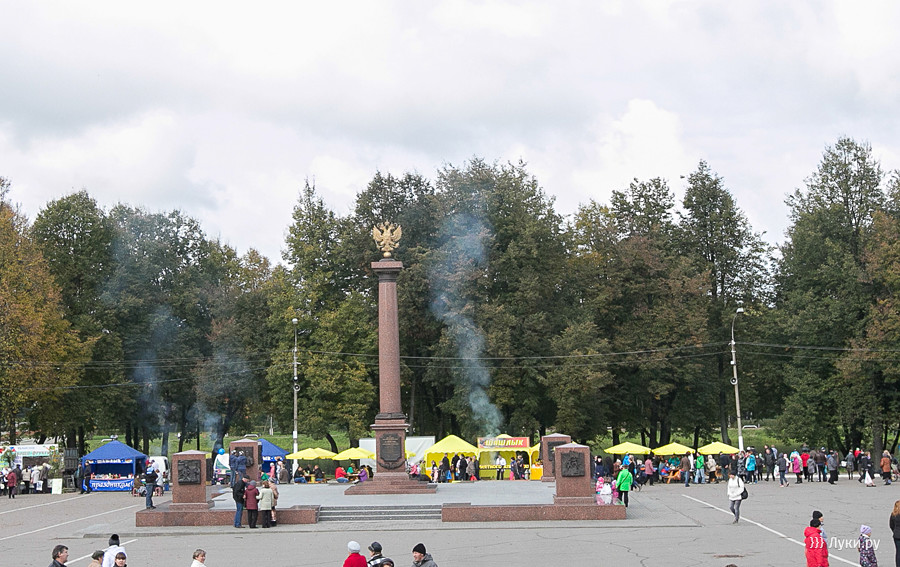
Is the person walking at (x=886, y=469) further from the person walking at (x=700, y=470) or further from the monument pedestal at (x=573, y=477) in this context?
the monument pedestal at (x=573, y=477)

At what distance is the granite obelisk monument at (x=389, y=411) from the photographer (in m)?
31.7

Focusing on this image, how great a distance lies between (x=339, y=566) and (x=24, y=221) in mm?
40959

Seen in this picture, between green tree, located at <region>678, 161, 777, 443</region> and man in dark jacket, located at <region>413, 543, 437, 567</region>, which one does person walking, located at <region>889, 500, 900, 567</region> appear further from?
green tree, located at <region>678, 161, 777, 443</region>

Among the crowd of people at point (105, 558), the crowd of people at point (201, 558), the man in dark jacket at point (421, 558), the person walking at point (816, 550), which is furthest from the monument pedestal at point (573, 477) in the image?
the crowd of people at point (105, 558)

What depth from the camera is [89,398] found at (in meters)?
51.9

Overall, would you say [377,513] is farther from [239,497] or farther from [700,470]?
[700,470]

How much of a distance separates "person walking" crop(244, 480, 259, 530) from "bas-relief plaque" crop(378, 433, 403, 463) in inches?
337

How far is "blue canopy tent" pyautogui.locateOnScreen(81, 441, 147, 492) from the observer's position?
138 feet

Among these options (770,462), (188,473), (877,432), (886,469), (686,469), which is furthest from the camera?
(877,432)

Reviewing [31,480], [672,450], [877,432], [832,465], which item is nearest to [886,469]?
[832,465]

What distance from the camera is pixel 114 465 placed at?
44.3 meters

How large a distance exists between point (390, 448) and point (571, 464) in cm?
870

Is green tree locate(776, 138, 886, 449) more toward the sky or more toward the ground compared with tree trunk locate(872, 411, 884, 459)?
more toward the sky

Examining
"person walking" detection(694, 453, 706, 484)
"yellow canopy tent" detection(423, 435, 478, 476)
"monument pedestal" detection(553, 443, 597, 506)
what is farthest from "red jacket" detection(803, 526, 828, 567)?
"person walking" detection(694, 453, 706, 484)
